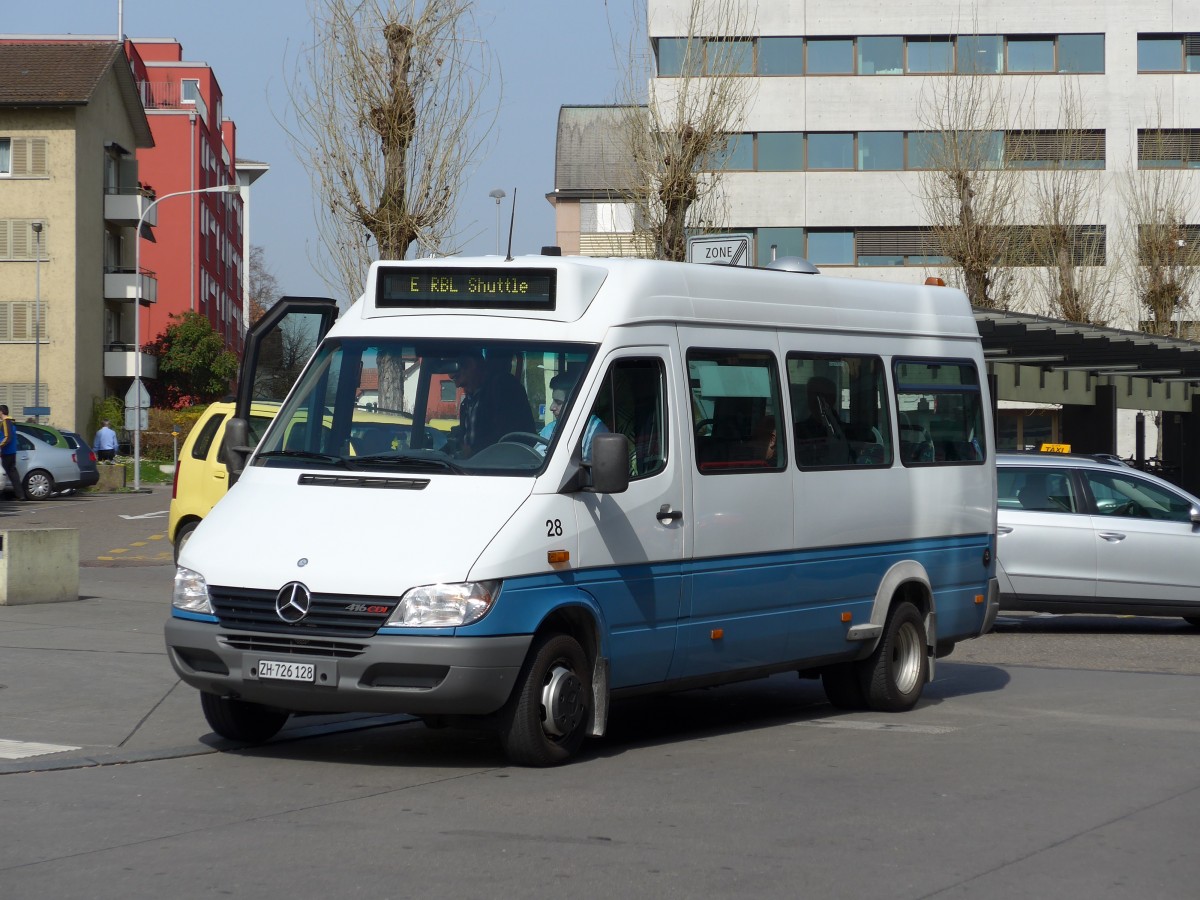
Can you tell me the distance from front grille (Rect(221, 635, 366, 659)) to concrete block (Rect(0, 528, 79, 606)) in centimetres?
886

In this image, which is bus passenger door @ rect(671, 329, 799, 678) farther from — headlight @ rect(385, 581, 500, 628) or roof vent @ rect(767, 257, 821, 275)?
headlight @ rect(385, 581, 500, 628)

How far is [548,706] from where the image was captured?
866 centimetres

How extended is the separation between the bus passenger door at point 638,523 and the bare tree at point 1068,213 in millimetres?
34486

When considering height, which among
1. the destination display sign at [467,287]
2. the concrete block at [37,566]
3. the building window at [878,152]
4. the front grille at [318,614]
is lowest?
the concrete block at [37,566]

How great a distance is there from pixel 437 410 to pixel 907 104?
1915 inches

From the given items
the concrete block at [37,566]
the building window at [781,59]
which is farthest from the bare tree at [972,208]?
the concrete block at [37,566]

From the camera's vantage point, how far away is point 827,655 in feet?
35.5

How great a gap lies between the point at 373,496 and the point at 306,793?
148 cm

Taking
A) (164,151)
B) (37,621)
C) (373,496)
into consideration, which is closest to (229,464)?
(373,496)

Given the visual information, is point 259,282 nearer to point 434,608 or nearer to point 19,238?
point 19,238

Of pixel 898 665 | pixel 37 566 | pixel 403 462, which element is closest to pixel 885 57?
pixel 37 566

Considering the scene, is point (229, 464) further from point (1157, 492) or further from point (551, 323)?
point (1157, 492)

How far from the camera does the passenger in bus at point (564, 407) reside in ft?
29.3

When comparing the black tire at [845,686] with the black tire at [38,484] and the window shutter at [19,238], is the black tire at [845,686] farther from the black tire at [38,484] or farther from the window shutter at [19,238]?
the window shutter at [19,238]
